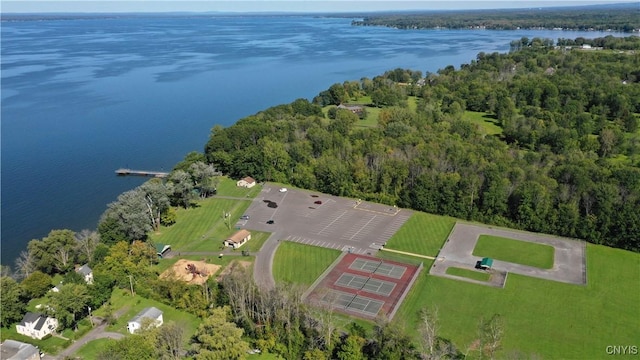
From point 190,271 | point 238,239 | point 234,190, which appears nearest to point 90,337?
point 190,271

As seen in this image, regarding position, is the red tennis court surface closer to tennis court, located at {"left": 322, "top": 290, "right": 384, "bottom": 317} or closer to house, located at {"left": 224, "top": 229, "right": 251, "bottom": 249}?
tennis court, located at {"left": 322, "top": 290, "right": 384, "bottom": 317}

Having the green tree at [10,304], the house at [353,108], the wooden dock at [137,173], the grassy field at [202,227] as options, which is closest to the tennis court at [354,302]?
the grassy field at [202,227]

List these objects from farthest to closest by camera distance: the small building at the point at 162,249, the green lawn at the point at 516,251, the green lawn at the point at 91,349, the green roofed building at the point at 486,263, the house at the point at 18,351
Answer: the small building at the point at 162,249 → the green lawn at the point at 516,251 → the green roofed building at the point at 486,263 → the green lawn at the point at 91,349 → the house at the point at 18,351

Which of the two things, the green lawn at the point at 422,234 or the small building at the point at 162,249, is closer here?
the small building at the point at 162,249

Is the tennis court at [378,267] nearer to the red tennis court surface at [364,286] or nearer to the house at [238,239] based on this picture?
the red tennis court surface at [364,286]

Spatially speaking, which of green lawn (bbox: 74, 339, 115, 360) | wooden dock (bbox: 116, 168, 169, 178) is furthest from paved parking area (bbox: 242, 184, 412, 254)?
green lawn (bbox: 74, 339, 115, 360)

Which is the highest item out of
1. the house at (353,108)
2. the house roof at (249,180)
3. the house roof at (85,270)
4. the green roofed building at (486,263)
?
the house at (353,108)

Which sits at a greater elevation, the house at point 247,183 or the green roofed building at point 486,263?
the house at point 247,183
